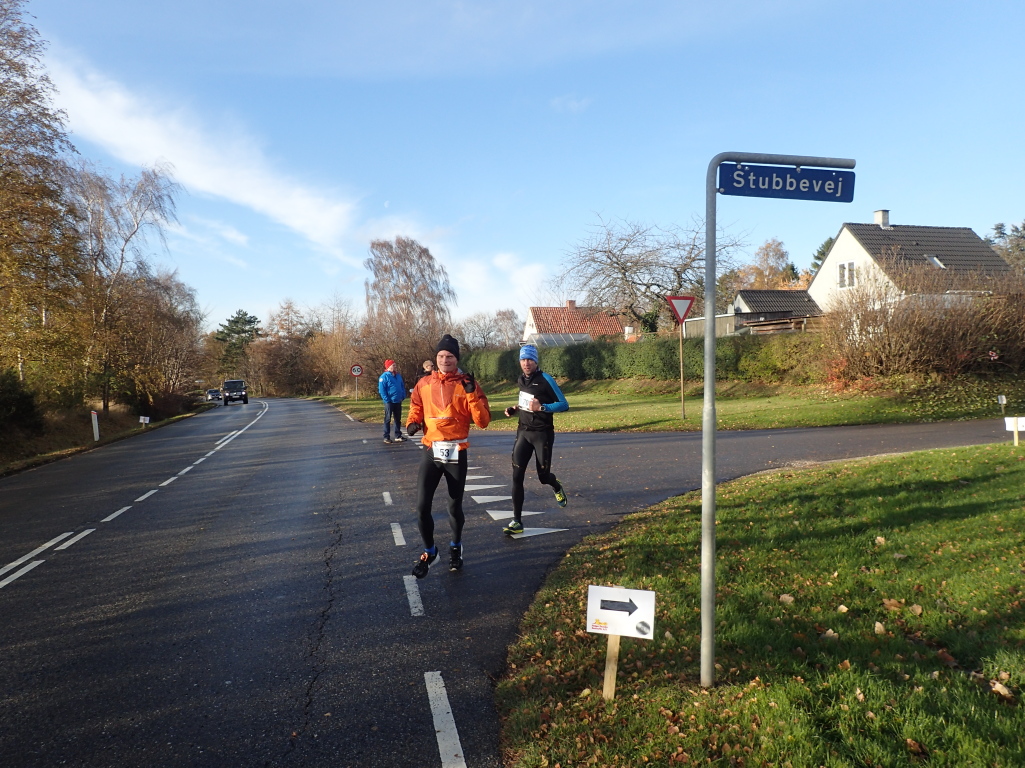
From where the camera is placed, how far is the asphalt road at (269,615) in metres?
3.41

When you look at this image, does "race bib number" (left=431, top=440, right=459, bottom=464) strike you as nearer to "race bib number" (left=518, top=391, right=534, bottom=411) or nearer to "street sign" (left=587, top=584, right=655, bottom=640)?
"race bib number" (left=518, top=391, right=534, bottom=411)

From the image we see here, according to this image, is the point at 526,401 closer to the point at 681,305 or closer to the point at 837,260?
the point at 681,305

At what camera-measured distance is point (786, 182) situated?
3.41 m

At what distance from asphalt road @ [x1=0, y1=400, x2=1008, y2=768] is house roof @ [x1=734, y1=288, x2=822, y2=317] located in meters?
36.4

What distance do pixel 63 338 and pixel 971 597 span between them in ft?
68.9

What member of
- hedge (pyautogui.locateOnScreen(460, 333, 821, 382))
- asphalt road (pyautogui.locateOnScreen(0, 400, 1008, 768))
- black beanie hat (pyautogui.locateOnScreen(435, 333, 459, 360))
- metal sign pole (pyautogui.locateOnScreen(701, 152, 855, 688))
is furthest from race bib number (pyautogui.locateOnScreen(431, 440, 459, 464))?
hedge (pyautogui.locateOnScreen(460, 333, 821, 382))

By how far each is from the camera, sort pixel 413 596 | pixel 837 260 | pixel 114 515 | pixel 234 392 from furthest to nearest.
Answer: pixel 234 392
pixel 837 260
pixel 114 515
pixel 413 596

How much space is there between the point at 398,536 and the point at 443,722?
13.4 ft

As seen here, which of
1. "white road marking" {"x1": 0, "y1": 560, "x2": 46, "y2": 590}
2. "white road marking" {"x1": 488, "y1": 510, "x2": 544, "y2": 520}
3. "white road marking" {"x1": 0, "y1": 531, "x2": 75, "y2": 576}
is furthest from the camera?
"white road marking" {"x1": 488, "y1": 510, "x2": 544, "y2": 520}

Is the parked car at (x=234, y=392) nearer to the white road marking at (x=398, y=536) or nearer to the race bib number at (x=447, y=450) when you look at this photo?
the white road marking at (x=398, y=536)

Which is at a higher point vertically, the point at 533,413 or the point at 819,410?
the point at 533,413

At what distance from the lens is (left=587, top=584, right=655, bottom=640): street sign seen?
3430mm

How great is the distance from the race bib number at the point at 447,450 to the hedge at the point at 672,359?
14.1 metres

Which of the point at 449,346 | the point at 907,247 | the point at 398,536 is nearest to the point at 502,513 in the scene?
the point at 398,536
